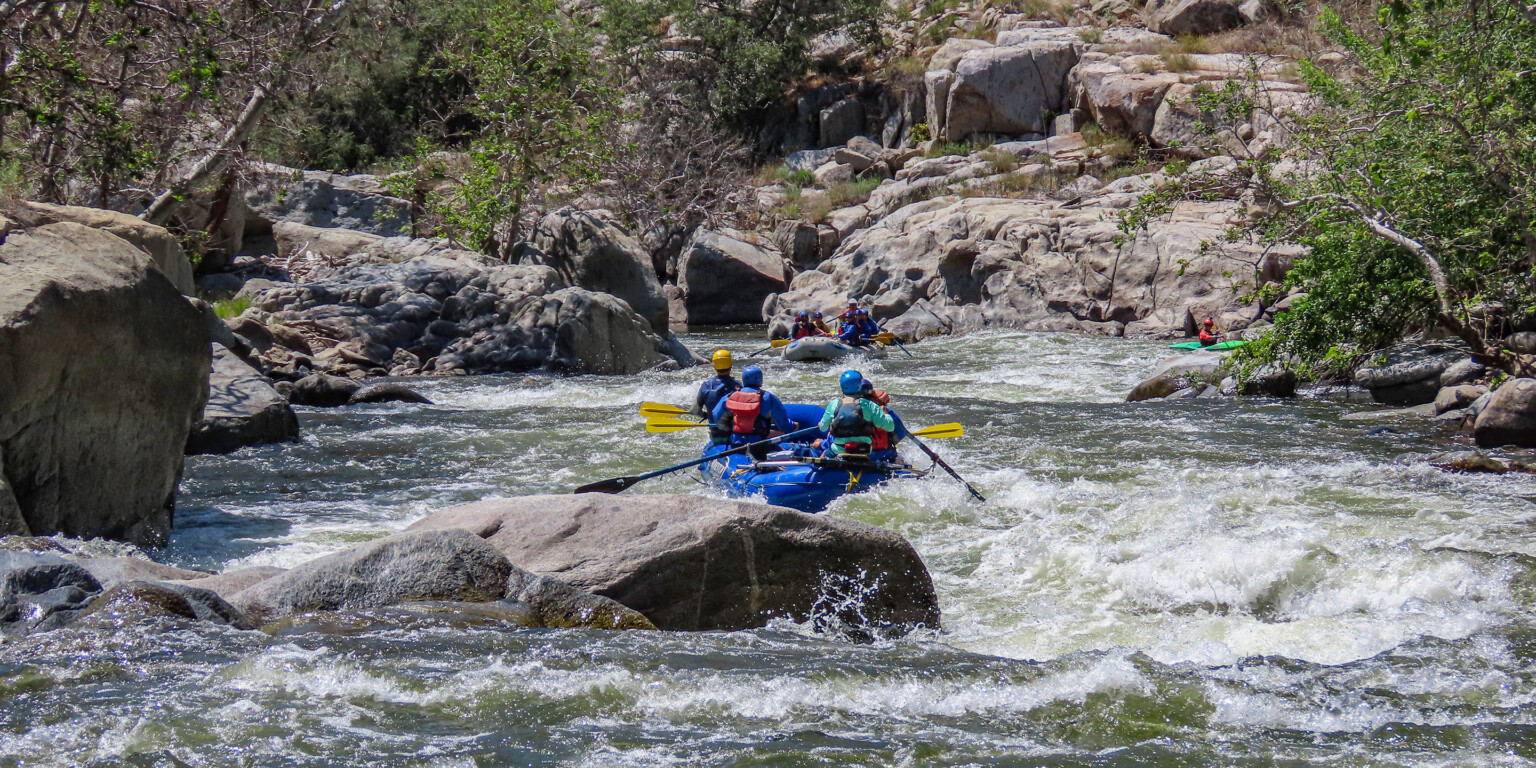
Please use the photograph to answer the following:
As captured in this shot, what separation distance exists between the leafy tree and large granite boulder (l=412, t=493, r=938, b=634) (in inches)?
240

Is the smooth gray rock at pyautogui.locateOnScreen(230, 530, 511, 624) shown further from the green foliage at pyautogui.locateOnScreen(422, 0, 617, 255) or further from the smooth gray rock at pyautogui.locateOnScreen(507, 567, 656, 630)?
the green foliage at pyautogui.locateOnScreen(422, 0, 617, 255)

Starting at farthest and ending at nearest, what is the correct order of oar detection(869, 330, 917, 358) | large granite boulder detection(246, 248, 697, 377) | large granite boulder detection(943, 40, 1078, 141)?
1. large granite boulder detection(943, 40, 1078, 141)
2. oar detection(869, 330, 917, 358)
3. large granite boulder detection(246, 248, 697, 377)

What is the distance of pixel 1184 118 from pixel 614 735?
77.2 ft

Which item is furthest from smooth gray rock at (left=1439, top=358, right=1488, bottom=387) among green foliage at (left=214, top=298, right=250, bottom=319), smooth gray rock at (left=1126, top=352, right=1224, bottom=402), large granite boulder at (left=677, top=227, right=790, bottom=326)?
large granite boulder at (left=677, top=227, right=790, bottom=326)

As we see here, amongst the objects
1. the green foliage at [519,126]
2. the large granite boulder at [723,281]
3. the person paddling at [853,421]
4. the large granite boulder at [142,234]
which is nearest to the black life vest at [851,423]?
the person paddling at [853,421]

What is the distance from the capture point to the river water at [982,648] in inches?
143

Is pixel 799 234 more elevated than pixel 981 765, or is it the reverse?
pixel 799 234

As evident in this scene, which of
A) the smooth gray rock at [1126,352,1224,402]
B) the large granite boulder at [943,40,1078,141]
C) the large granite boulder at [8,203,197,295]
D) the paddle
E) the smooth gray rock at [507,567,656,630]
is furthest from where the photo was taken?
the large granite boulder at [943,40,1078,141]

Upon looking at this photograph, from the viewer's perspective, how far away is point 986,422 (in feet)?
37.7

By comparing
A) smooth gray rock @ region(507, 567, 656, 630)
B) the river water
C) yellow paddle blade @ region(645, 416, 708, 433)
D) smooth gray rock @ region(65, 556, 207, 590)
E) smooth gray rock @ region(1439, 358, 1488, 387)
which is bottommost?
the river water

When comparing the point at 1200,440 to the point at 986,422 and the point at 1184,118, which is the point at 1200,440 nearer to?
the point at 986,422

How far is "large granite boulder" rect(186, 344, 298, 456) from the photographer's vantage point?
9.62 metres

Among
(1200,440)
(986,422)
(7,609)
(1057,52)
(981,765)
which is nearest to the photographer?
(981,765)

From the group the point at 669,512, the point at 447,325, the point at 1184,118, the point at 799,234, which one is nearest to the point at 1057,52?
the point at 1184,118
